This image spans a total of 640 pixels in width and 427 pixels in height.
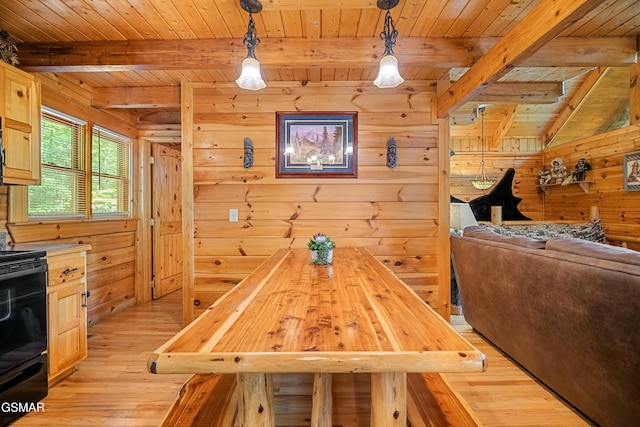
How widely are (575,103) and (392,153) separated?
5.52m

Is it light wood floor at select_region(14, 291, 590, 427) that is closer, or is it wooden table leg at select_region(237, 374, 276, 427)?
wooden table leg at select_region(237, 374, 276, 427)

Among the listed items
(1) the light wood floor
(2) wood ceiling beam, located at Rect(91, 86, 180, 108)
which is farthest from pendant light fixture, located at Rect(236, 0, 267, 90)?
(1) the light wood floor

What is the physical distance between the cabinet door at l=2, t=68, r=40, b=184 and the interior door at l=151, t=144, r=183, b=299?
190 cm

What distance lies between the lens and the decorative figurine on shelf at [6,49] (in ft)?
6.61

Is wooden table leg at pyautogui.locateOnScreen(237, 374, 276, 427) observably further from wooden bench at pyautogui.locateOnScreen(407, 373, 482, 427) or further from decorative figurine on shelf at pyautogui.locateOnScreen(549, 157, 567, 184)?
decorative figurine on shelf at pyautogui.locateOnScreen(549, 157, 567, 184)

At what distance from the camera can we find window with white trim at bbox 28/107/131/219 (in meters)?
2.68

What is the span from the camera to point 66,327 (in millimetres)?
2158

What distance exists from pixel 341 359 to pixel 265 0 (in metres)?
1.99

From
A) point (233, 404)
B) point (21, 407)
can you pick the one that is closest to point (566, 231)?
point (233, 404)

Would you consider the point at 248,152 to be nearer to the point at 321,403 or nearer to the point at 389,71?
the point at 389,71

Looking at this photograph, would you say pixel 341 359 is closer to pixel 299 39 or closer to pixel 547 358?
pixel 547 358

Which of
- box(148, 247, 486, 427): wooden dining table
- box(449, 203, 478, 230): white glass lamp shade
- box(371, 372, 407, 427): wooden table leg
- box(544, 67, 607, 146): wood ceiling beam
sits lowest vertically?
→ box(371, 372, 407, 427): wooden table leg

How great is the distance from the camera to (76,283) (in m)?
2.25

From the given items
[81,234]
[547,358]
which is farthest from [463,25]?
[81,234]
